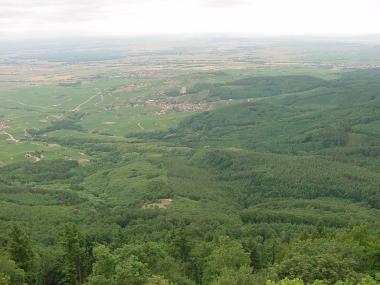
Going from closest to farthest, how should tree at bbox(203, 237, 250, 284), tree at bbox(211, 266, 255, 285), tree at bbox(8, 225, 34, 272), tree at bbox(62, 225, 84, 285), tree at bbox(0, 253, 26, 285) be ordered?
tree at bbox(211, 266, 255, 285)
tree at bbox(0, 253, 26, 285)
tree at bbox(203, 237, 250, 284)
tree at bbox(8, 225, 34, 272)
tree at bbox(62, 225, 84, 285)

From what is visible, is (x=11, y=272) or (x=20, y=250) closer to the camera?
(x=11, y=272)

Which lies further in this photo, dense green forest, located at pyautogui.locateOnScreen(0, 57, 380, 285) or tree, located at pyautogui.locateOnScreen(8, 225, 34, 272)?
tree, located at pyautogui.locateOnScreen(8, 225, 34, 272)

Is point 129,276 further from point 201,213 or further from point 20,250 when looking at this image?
point 201,213

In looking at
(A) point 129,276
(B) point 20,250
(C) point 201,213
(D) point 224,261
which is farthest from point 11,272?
(C) point 201,213

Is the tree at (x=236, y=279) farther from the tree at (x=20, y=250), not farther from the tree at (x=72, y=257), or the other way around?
the tree at (x=20, y=250)

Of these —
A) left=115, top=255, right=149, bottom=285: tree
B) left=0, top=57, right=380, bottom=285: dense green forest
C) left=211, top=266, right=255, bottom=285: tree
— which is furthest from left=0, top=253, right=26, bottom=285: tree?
left=211, top=266, right=255, bottom=285: tree

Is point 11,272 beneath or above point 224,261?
above

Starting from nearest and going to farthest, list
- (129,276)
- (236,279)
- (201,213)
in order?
(129,276) → (236,279) → (201,213)

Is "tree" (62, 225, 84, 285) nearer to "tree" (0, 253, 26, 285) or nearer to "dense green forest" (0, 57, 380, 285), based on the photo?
"dense green forest" (0, 57, 380, 285)

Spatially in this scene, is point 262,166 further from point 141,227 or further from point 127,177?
point 141,227
